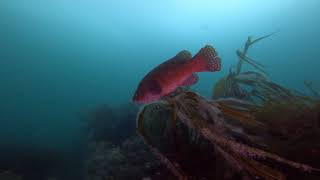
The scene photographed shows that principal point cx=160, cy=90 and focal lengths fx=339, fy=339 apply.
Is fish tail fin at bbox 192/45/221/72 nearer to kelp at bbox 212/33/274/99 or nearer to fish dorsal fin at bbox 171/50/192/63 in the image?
fish dorsal fin at bbox 171/50/192/63

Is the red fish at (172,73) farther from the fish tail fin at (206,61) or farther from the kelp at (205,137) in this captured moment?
the kelp at (205,137)

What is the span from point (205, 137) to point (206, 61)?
2.32 ft

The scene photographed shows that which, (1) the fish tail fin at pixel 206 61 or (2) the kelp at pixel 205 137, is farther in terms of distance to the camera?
(1) the fish tail fin at pixel 206 61

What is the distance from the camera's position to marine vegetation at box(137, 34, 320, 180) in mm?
2072

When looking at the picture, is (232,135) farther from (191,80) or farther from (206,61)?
(206,61)

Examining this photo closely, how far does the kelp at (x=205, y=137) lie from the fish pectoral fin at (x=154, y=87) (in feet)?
1.00

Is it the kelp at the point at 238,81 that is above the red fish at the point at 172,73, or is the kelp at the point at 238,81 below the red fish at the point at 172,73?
above

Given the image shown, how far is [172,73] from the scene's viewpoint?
6.09ft

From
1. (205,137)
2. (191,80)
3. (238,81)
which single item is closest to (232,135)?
(205,137)

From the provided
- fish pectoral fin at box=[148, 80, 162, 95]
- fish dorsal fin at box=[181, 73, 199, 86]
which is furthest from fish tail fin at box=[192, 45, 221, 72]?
fish pectoral fin at box=[148, 80, 162, 95]

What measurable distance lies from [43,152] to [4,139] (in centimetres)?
233

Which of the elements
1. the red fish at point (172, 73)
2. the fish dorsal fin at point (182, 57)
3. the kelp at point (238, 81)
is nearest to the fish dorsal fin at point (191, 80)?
the red fish at point (172, 73)

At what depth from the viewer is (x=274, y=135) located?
2424 mm

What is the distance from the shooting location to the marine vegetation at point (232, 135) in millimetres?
2072
